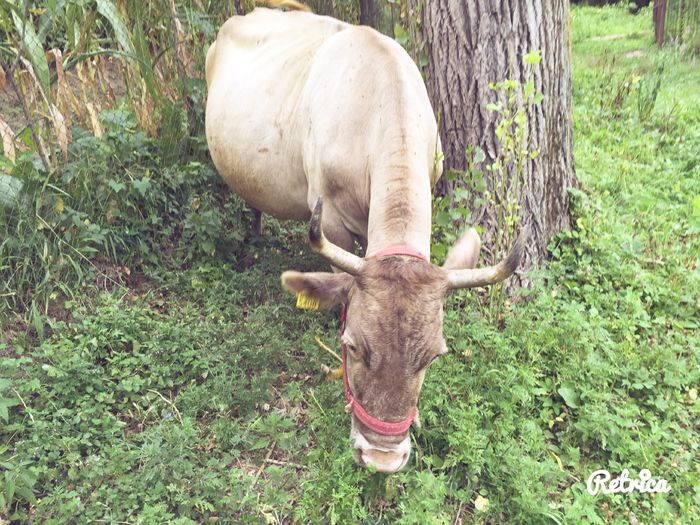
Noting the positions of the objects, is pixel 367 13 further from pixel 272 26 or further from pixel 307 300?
pixel 307 300

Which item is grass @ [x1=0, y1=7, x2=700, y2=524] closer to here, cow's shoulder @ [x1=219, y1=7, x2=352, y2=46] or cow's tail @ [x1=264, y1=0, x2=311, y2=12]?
cow's shoulder @ [x1=219, y1=7, x2=352, y2=46]

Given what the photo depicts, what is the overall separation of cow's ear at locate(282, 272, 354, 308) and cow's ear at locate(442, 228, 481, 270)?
1.68ft

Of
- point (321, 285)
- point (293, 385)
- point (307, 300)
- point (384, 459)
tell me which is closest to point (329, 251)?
point (321, 285)

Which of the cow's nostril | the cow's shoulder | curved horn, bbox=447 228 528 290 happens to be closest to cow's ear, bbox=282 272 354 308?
curved horn, bbox=447 228 528 290

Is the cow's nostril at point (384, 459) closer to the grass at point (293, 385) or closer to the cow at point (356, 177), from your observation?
the cow at point (356, 177)

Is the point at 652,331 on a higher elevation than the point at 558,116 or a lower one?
lower

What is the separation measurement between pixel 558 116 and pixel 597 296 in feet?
4.46

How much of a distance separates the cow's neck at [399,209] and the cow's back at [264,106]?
114cm

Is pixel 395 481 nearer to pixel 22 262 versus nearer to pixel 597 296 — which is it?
pixel 597 296

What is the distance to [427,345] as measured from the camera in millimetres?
2408

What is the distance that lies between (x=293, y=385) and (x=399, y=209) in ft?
4.61

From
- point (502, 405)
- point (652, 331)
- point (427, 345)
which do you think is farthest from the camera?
point (652, 331)

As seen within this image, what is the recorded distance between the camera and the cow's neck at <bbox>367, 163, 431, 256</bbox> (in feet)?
8.59

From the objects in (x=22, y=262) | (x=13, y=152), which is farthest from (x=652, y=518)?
(x=13, y=152)
